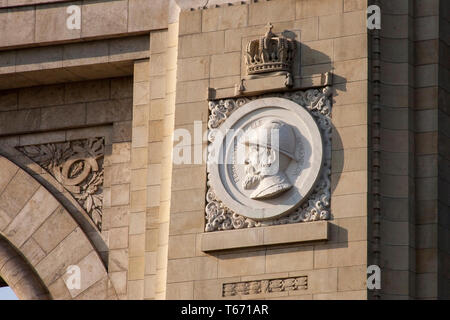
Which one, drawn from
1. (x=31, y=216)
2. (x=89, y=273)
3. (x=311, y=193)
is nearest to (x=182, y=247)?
(x=311, y=193)

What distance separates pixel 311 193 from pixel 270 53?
6.79 ft

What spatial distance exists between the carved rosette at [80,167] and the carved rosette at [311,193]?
2624mm

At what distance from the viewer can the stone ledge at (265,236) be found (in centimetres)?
2550

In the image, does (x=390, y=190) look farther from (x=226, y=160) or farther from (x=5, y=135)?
(x=5, y=135)

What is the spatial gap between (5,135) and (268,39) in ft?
16.6

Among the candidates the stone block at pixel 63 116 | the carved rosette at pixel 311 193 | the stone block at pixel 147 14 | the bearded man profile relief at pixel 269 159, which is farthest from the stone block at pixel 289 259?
the stone block at pixel 63 116

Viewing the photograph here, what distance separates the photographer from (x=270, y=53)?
1041 inches

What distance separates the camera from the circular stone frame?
84.6 feet

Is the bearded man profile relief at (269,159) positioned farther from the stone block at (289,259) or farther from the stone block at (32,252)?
the stone block at (32,252)

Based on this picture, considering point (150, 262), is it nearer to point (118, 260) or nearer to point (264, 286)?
point (118, 260)

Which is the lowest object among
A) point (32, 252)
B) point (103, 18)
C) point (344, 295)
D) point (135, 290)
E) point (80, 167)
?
point (344, 295)

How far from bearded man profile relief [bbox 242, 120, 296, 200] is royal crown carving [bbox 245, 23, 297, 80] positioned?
0.79 meters

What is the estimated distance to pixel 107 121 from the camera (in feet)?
94.0

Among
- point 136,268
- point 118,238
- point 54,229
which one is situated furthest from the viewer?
point 54,229
